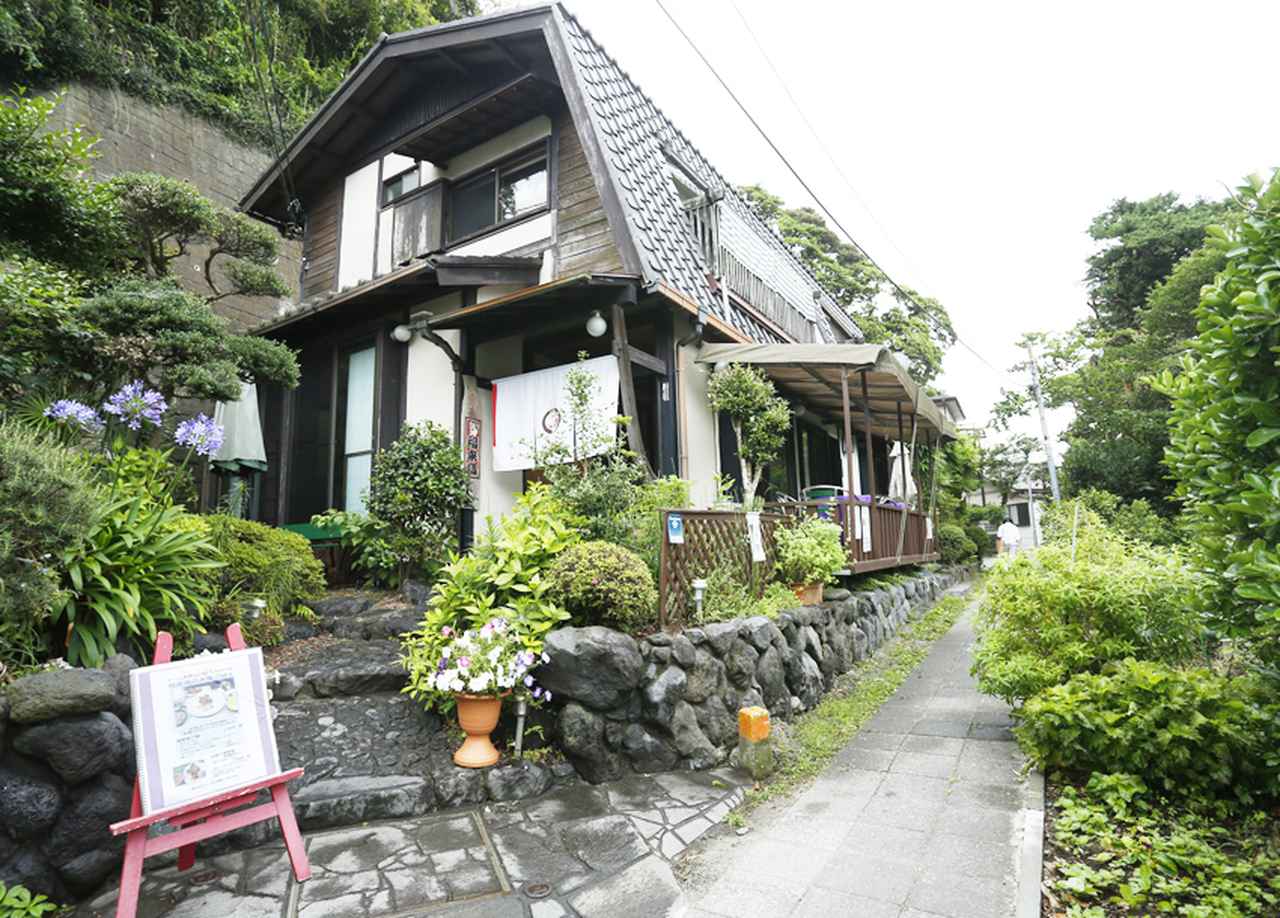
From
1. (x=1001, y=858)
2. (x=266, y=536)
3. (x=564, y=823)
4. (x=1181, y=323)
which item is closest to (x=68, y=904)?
(x=564, y=823)

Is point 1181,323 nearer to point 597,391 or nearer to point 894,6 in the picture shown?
point 894,6

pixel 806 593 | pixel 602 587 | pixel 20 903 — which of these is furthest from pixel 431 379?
A: pixel 20 903

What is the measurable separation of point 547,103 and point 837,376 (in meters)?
5.45

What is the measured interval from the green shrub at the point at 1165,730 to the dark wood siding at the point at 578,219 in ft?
19.4

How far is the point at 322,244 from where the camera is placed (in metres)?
11.0

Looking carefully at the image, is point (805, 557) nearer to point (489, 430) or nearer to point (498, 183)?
point (489, 430)

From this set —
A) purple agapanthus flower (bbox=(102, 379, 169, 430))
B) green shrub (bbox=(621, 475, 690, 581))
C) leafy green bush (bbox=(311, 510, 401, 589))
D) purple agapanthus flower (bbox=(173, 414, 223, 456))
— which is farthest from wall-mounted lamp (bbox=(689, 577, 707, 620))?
purple agapanthus flower (bbox=(102, 379, 169, 430))

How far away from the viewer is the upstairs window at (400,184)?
10034 mm

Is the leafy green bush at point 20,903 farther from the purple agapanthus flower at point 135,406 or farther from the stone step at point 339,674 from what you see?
the purple agapanthus flower at point 135,406

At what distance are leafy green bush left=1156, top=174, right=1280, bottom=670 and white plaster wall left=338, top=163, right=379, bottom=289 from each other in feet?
33.3

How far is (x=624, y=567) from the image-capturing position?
4629 millimetres

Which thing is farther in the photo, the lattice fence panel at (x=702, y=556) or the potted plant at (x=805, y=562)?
the potted plant at (x=805, y=562)

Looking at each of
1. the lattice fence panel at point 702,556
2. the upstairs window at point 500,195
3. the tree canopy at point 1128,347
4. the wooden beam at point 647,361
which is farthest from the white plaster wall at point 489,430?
the tree canopy at point 1128,347

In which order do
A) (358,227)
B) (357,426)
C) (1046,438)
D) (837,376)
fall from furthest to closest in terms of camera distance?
1. (1046,438)
2. (358,227)
3. (357,426)
4. (837,376)
